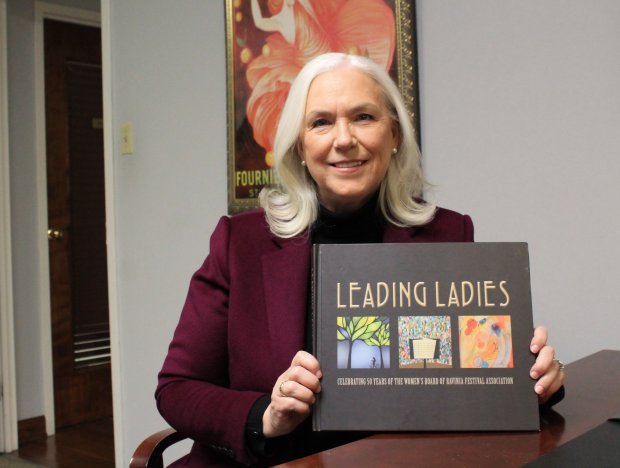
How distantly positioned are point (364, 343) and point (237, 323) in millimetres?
412

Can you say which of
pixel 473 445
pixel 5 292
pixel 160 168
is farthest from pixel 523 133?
pixel 5 292

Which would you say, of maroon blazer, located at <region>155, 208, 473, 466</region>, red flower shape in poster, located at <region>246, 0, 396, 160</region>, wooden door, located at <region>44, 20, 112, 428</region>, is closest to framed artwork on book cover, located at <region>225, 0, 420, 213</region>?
red flower shape in poster, located at <region>246, 0, 396, 160</region>

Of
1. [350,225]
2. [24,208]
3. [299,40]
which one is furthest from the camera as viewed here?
[24,208]

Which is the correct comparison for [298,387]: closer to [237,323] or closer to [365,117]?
[237,323]

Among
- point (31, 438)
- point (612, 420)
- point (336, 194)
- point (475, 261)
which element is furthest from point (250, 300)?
point (31, 438)

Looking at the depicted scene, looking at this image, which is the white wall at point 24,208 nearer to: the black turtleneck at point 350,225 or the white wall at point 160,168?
the white wall at point 160,168

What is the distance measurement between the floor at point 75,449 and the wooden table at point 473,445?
107 inches

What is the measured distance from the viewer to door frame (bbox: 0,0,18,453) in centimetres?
365

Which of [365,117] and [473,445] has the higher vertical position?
[365,117]

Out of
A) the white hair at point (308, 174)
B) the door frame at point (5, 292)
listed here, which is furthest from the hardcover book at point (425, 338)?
the door frame at point (5, 292)

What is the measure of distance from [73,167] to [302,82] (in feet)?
10.2

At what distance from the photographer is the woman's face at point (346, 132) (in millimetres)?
1375

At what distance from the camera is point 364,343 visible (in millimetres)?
1039

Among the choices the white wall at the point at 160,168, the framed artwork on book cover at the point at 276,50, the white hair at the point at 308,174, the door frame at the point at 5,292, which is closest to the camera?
the white hair at the point at 308,174
